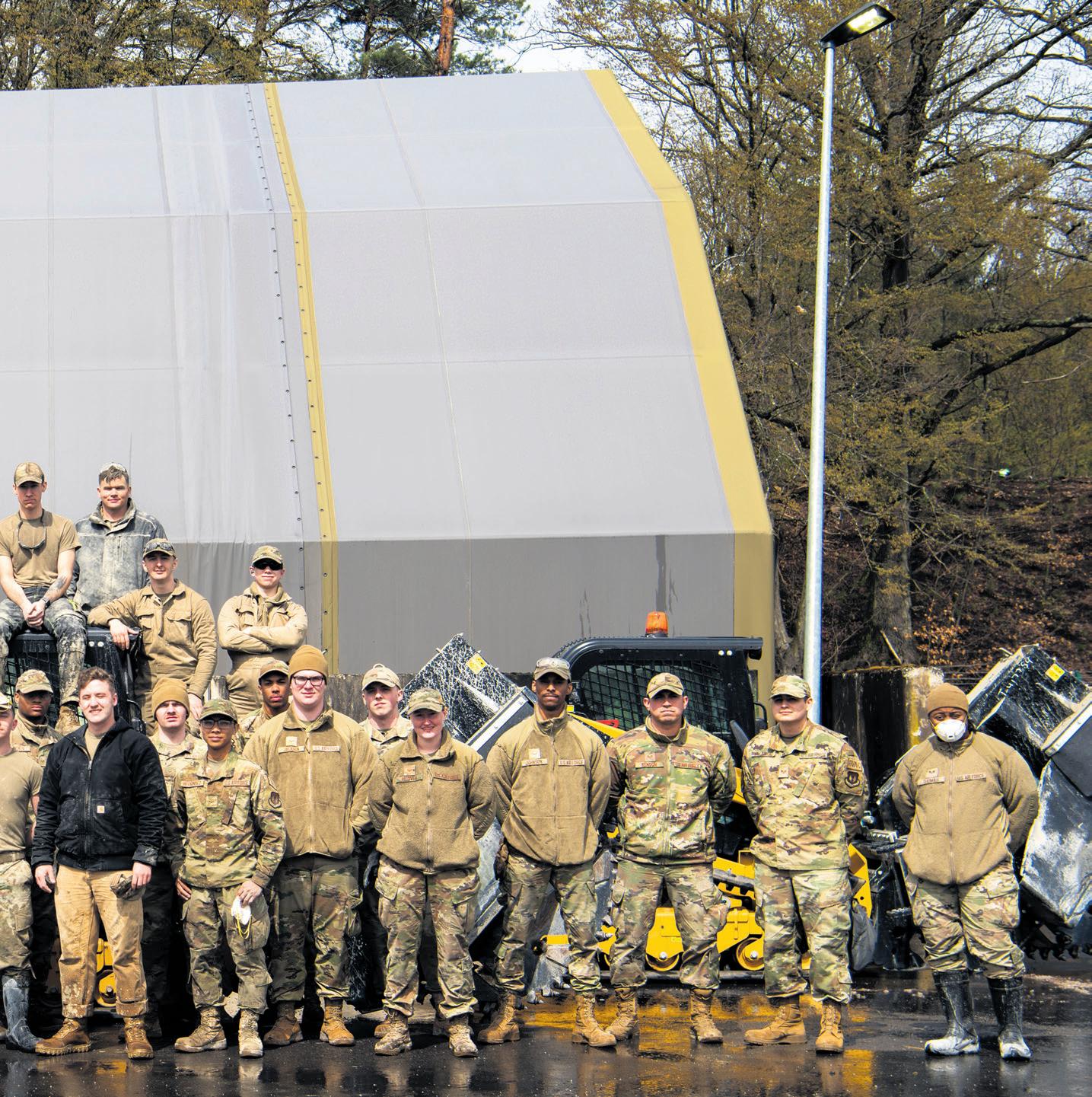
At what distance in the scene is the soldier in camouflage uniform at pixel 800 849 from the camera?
26.5 ft

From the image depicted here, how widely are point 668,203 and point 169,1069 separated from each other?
9153 millimetres

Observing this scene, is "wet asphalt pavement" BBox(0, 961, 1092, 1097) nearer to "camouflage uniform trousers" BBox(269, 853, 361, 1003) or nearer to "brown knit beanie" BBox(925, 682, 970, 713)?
"camouflage uniform trousers" BBox(269, 853, 361, 1003)

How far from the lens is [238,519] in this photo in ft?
41.4

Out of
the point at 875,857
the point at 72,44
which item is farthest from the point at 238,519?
the point at 72,44

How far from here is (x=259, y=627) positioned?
9.63 metres

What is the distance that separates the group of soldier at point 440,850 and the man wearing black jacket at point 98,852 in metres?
0.01

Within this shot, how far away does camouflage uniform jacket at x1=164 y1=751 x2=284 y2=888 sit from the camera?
26.1 feet

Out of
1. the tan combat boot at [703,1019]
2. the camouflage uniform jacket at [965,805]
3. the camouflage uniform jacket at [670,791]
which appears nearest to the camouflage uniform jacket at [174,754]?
the camouflage uniform jacket at [670,791]

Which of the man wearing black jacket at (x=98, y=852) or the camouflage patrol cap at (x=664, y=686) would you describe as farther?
the camouflage patrol cap at (x=664, y=686)

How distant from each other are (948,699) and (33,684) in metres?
4.75

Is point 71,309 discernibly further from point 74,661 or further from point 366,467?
point 74,661

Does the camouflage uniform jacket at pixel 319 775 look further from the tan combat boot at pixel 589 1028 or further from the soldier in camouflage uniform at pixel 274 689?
the tan combat boot at pixel 589 1028

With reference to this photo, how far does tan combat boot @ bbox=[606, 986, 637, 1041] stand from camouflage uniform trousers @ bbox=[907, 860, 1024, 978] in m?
1.49

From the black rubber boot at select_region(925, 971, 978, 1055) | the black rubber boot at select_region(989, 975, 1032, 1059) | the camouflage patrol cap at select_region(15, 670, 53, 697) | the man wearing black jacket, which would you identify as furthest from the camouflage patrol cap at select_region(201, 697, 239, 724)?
the black rubber boot at select_region(989, 975, 1032, 1059)
